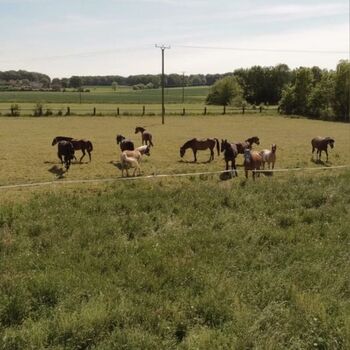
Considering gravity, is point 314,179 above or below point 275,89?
below

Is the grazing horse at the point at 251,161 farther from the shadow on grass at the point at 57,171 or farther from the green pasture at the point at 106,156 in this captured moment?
the shadow on grass at the point at 57,171

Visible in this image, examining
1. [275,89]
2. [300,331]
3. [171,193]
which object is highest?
[275,89]

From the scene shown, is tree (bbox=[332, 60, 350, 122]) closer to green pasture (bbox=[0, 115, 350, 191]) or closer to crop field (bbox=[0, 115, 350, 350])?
green pasture (bbox=[0, 115, 350, 191])

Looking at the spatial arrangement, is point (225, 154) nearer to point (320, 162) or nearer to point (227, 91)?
point (320, 162)

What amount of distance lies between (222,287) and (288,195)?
6547 millimetres

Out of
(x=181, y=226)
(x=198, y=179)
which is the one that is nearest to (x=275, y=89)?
(x=198, y=179)

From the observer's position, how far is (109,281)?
718 cm

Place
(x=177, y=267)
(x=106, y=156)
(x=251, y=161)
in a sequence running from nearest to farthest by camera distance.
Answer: (x=177, y=267), (x=251, y=161), (x=106, y=156)

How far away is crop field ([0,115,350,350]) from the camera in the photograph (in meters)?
5.81

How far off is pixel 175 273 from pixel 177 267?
0.23m

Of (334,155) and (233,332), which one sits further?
(334,155)

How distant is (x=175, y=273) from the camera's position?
7430 mm

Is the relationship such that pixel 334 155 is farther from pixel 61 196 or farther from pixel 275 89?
pixel 275 89

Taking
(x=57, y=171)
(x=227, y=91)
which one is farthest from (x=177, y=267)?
(x=227, y=91)
